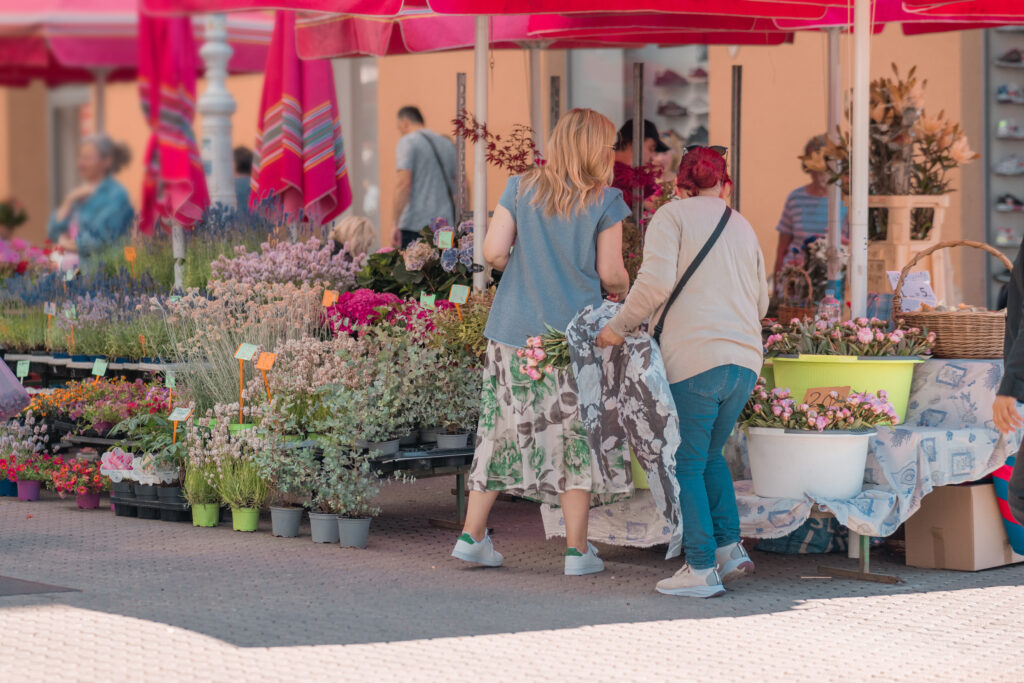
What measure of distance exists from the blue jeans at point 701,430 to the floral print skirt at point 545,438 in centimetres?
37

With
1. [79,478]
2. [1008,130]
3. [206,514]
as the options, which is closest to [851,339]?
[206,514]

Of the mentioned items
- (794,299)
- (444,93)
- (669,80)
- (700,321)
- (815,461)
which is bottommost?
(815,461)

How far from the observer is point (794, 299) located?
26.0 ft

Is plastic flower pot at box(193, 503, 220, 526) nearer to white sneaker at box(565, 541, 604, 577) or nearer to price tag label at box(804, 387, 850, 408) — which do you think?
white sneaker at box(565, 541, 604, 577)

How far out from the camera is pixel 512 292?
5.59 m

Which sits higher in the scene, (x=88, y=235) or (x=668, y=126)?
(x=668, y=126)

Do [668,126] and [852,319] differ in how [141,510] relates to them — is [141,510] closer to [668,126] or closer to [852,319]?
[852,319]

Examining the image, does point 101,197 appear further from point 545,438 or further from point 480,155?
point 545,438

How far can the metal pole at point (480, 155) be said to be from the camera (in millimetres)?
6500

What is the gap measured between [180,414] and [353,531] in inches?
39.0

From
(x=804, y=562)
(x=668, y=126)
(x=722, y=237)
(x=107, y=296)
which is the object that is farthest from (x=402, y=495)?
(x=668, y=126)

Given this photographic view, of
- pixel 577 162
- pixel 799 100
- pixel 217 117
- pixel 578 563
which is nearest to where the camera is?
pixel 577 162

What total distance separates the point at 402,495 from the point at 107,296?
72.8 inches

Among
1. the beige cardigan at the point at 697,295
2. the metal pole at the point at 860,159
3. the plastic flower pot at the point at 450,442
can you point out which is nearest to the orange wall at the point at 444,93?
the plastic flower pot at the point at 450,442
